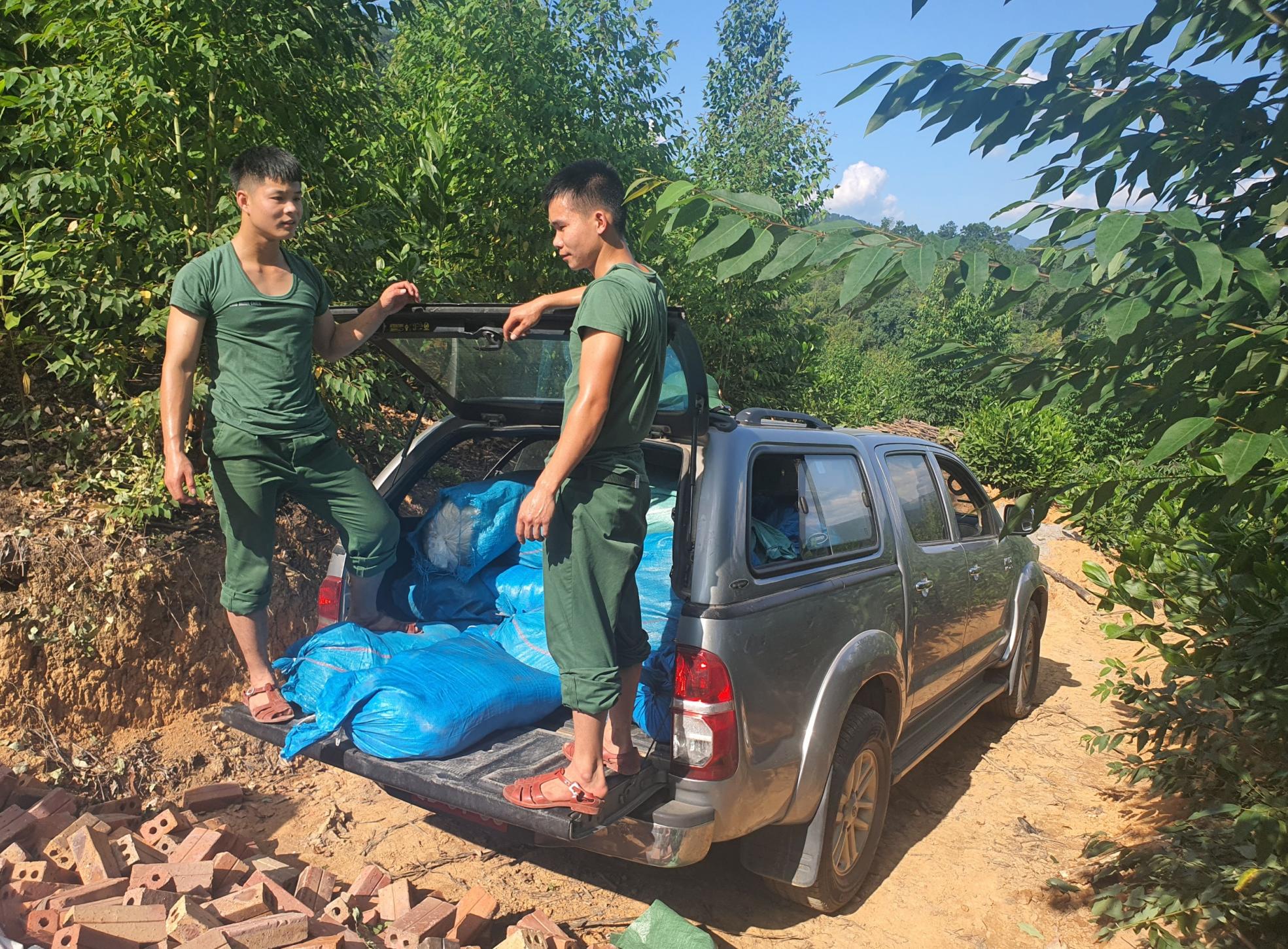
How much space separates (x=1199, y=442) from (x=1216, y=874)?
183 cm

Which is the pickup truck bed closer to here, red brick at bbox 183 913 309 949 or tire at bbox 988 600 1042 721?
red brick at bbox 183 913 309 949

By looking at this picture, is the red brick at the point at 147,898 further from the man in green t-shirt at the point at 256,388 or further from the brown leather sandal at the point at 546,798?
the brown leather sandal at the point at 546,798

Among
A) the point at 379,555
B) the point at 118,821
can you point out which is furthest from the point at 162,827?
the point at 379,555

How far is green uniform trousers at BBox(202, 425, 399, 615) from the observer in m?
3.13

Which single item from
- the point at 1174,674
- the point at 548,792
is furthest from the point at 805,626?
the point at 1174,674

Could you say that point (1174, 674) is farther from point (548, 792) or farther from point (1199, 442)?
point (548, 792)

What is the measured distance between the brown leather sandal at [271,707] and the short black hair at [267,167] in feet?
5.71

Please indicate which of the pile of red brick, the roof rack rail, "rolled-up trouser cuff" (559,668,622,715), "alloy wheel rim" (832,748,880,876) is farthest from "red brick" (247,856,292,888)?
the roof rack rail

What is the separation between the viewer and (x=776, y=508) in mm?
3660

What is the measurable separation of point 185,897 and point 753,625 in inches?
71.7

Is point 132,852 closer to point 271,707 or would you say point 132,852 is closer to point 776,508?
point 271,707

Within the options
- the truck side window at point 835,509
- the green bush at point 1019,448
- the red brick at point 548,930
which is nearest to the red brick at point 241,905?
the red brick at point 548,930

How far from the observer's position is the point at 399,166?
571 centimetres

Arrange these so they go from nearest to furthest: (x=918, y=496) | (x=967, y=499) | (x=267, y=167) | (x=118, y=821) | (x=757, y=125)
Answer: (x=267, y=167)
(x=118, y=821)
(x=918, y=496)
(x=967, y=499)
(x=757, y=125)
